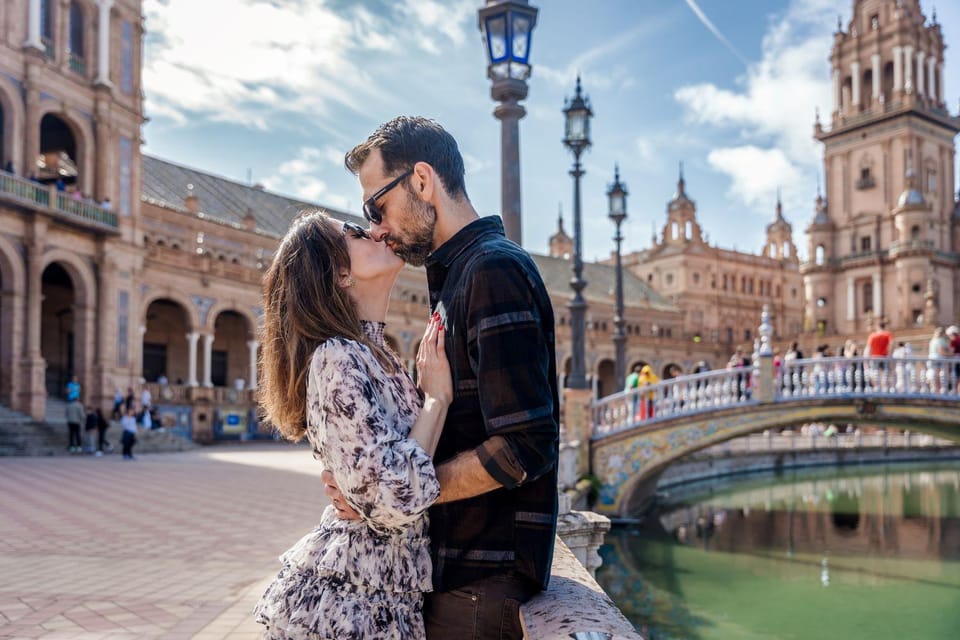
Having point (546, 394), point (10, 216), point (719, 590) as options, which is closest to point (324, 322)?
point (546, 394)

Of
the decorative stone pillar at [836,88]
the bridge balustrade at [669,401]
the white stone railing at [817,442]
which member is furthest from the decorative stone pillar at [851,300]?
the bridge balustrade at [669,401]

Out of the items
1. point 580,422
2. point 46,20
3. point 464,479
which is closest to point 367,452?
point 464,479

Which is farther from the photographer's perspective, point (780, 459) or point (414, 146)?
point (780, 459)

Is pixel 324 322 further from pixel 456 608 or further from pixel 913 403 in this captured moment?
pixel 913 403

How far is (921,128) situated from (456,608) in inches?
2583

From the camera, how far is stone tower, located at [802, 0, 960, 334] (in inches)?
2231

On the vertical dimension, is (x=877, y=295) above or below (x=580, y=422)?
above

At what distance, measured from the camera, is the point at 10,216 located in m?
22.5

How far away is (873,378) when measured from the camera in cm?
1650

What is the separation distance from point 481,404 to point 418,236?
59cm

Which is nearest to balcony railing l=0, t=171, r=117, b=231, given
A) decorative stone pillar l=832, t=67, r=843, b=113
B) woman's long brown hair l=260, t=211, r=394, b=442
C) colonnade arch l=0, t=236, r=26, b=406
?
colonnade arch l=0, t=236, r=26, b=406

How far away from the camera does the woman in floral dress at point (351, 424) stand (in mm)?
1925

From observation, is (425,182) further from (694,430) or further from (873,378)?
(873,378)

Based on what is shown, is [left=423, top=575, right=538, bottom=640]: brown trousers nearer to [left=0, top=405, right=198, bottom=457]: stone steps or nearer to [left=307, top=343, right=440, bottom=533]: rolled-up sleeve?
[left=307, top=343, right=440, bottom=533]: rolled-up sleeve
